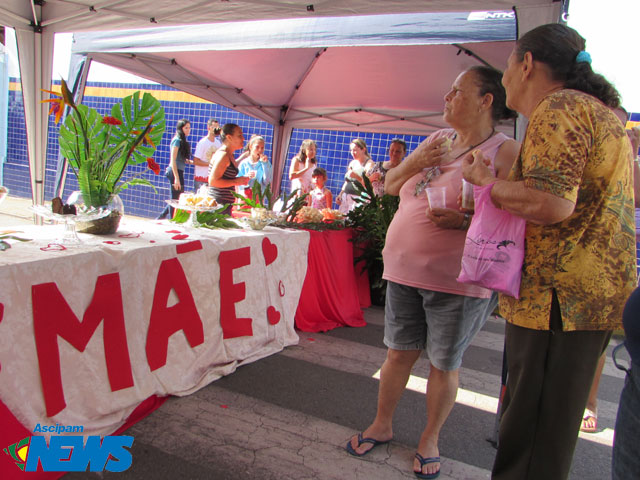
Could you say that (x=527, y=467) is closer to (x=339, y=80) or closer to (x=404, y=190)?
(x=404, y=190)

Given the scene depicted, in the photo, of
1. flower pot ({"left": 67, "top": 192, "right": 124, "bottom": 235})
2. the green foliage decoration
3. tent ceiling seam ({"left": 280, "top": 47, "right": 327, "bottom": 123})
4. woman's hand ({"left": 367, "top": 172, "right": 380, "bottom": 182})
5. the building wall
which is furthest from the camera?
the building wall

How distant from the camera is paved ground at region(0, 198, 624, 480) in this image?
178 cm

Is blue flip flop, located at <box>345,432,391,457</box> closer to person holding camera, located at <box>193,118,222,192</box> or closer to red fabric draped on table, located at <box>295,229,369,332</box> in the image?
red fabric draped on table, located at <box>295,229,369,332</box>

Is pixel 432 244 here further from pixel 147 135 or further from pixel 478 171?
pixel 147 135

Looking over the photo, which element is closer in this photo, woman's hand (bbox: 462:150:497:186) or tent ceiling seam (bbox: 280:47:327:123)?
woman's hand (bbox: 462:150:497:186)

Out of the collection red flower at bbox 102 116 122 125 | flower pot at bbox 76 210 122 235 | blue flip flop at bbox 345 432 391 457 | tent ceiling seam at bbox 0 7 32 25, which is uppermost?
tent ceiling seam at bbox 0 7 32 25

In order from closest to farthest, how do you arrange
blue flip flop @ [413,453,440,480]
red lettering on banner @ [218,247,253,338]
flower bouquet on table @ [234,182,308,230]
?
1. blue flip flop @ [413,453,440,480]
2. red lettering on banner @ [218,247,253,338]
3. flower bouquet on table @ [234,182,308,230]

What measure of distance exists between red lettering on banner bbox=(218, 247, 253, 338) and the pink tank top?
117cm

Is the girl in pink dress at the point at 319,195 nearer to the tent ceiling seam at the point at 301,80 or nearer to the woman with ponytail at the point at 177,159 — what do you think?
the tent ceiling seam at the point at 301,80

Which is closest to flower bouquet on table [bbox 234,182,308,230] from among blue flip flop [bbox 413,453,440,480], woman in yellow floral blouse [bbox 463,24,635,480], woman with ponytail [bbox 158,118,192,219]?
blue flip flop [bbox 413,453,440,480]

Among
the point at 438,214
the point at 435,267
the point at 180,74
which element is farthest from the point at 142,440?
the point at 180,74

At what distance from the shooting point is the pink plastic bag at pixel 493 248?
1.17 meters

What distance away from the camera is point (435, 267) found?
1.69m

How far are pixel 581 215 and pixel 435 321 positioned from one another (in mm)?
786
